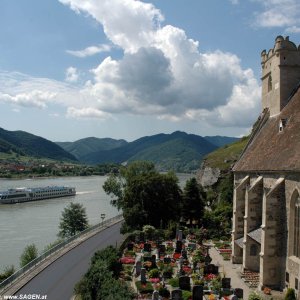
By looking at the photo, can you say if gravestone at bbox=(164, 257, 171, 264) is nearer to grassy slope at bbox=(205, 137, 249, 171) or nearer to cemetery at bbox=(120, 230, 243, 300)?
cemetery at bbox=(120, 230, 243, 300)

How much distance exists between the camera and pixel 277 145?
95.8ft

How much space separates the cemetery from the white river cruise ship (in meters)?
71.3

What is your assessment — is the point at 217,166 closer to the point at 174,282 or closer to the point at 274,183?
the point at 174,282

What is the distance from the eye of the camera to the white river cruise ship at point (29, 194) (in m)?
107

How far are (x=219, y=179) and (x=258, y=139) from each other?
2338 inches

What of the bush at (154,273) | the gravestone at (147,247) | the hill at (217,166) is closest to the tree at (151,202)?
the gravestone at (147,247)

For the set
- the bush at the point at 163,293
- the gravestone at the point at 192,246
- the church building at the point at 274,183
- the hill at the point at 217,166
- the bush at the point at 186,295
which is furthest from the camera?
the hill at the point at 217,166

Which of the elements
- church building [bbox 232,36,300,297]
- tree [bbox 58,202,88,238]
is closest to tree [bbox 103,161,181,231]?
tree [bbox 58,202,88,238]

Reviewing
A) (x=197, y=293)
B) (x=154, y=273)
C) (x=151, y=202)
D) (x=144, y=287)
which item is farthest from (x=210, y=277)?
(x=151, y=202)

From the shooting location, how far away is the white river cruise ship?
107m

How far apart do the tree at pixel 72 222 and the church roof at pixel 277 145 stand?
2884 cm

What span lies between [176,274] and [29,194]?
85.8 metres

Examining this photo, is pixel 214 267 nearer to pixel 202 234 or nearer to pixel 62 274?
pixel 62 274

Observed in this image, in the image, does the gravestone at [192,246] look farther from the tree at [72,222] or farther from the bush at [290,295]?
the tree at [72,222]
